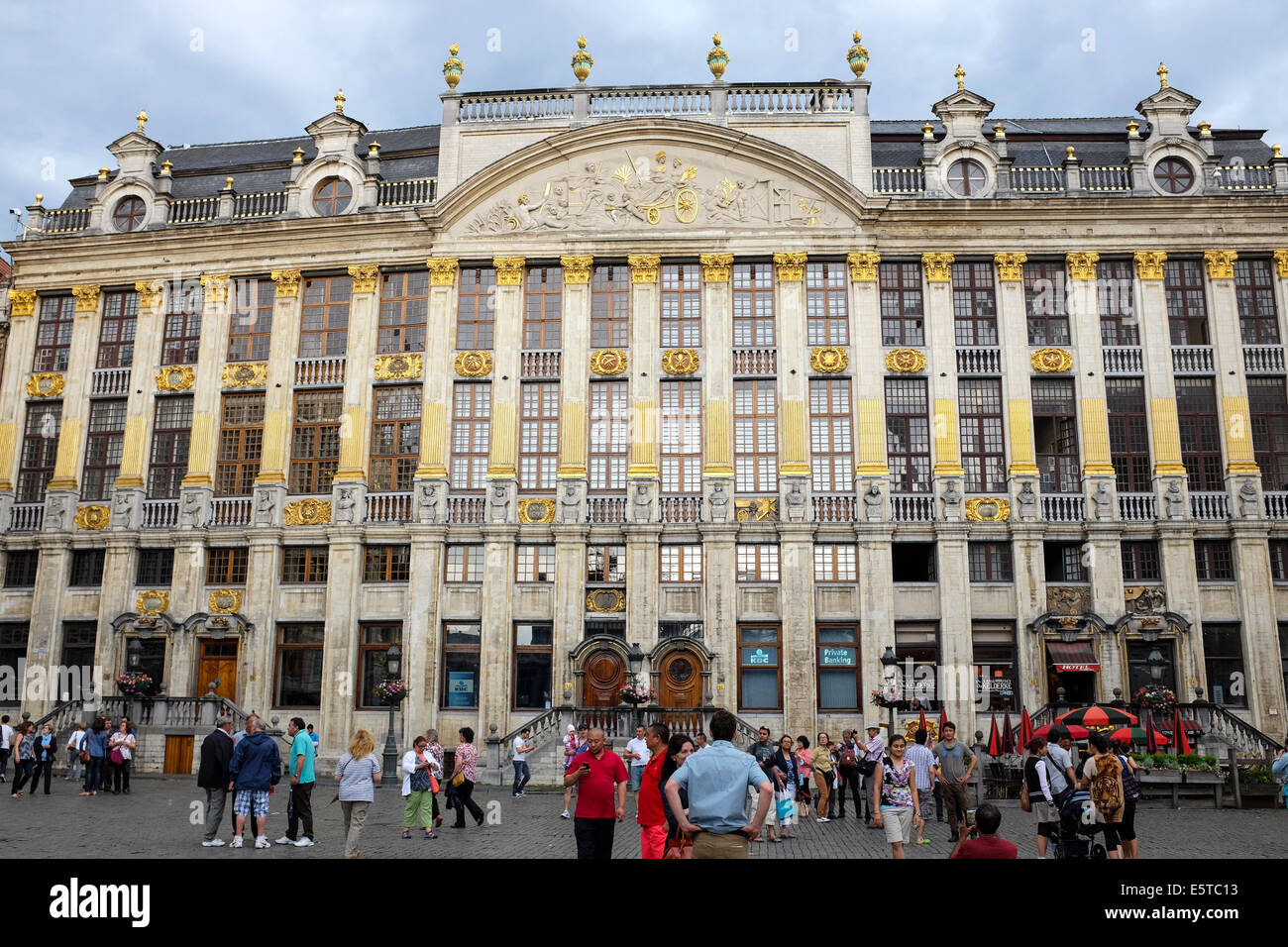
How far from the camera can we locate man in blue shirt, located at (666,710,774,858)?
8078mm

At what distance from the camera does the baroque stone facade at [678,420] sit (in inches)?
1267

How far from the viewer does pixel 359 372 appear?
35.4 metres


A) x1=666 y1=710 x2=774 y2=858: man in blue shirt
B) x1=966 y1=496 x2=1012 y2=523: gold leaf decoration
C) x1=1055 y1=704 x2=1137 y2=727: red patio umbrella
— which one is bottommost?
x1=666 y1=710 x2=774 y2=858: man in blue shirt

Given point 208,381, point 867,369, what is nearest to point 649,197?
point 867,369

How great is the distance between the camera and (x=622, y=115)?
3612 centimetres

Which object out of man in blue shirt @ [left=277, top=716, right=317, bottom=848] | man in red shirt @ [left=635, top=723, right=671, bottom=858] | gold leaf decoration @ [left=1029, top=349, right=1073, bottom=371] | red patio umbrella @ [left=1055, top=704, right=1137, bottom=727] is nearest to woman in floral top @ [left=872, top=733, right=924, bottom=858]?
man in red shirt @ [left=635, top=723, right=671, bottom=858]

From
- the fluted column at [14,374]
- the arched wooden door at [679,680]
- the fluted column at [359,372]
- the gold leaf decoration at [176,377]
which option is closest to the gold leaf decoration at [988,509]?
the arched wooden door at [679,680]

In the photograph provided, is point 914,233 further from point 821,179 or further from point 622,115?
point 622,115

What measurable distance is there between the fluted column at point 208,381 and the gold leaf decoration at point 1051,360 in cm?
2662

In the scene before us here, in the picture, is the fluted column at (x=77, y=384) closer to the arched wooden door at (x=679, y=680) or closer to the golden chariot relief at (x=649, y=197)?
the golden chariot relief at (x=649, y=197)

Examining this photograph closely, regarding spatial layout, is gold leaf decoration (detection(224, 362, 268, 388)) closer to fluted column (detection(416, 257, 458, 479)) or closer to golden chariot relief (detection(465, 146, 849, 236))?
fluted column (detection(416, 257, 458, 479))

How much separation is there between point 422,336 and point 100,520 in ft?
40.2

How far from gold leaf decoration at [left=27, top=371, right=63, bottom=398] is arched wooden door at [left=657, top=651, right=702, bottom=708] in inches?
910
